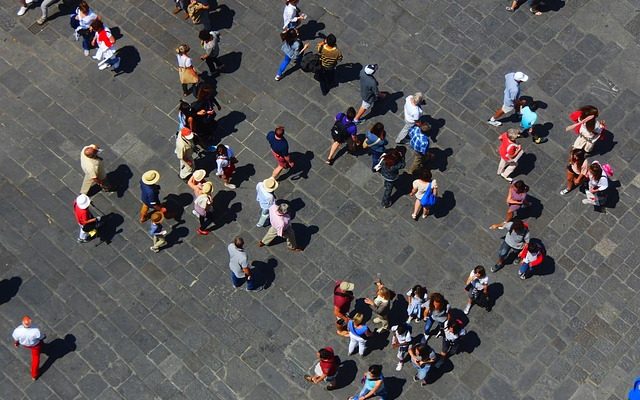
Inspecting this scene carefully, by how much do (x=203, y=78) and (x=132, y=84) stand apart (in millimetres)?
1606

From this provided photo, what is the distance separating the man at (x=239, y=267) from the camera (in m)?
15.6

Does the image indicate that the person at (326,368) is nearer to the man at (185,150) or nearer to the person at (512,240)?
the person at (512,240)

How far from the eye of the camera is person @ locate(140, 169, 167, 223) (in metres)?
16.5

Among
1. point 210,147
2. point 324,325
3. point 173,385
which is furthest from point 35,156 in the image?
point 324,325

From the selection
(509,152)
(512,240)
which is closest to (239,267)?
(512,240)

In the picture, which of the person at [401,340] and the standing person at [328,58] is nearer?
the person at [401,340]

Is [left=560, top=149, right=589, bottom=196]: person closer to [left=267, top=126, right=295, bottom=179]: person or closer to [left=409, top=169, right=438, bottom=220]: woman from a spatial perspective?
[left=409, top=169, right=438, bottom=220]: woman

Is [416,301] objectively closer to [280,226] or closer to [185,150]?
[280,226]

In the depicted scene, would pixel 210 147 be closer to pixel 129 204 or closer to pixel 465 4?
pixel 129 204

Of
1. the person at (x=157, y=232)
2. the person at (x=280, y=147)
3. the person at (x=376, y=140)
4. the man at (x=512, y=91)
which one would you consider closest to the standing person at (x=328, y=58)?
the person at (x=376, y=140)

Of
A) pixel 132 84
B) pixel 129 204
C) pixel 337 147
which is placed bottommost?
pixel 129 204

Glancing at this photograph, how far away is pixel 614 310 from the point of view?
53.6ft

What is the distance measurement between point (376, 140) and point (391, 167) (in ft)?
2.98

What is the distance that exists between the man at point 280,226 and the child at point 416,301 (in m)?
2.58
